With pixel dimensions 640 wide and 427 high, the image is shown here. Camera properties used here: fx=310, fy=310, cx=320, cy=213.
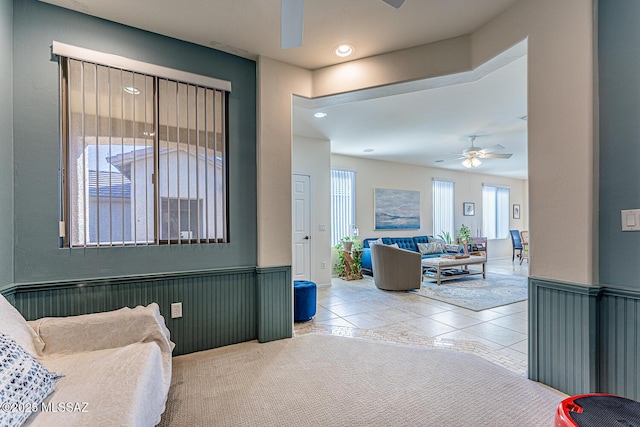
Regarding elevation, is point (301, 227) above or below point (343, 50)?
below

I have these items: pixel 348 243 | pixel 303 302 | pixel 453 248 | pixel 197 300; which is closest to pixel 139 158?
pixel 197 300

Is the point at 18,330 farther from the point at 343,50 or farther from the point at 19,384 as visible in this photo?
the point at 343,50

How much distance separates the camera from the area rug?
4438mm

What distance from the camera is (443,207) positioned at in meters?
8.51

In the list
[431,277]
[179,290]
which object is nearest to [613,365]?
[179,290]

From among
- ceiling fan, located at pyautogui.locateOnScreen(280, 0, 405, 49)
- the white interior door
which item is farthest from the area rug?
ceiling fan, located at pyautogui.locateOnScreen(280, 0, 405, 49)

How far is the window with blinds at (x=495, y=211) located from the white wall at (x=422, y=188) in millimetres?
185

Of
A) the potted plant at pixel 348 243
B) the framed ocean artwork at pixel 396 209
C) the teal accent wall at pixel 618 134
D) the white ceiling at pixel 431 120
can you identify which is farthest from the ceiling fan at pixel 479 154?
the teal accent wall at pixel 618 134

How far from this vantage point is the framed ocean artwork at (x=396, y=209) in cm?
727

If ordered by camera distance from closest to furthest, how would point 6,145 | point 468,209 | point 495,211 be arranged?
point 6,145 → point 468,209 → point 495,211

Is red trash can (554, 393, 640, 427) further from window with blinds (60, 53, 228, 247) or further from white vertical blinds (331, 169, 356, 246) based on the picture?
white vertical blinds (331, 169, 356, 246)

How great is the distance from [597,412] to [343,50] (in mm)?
2883

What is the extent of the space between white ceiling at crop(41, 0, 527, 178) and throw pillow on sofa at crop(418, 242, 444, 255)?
329 cm

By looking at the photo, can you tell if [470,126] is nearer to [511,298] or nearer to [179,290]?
[511,298]
